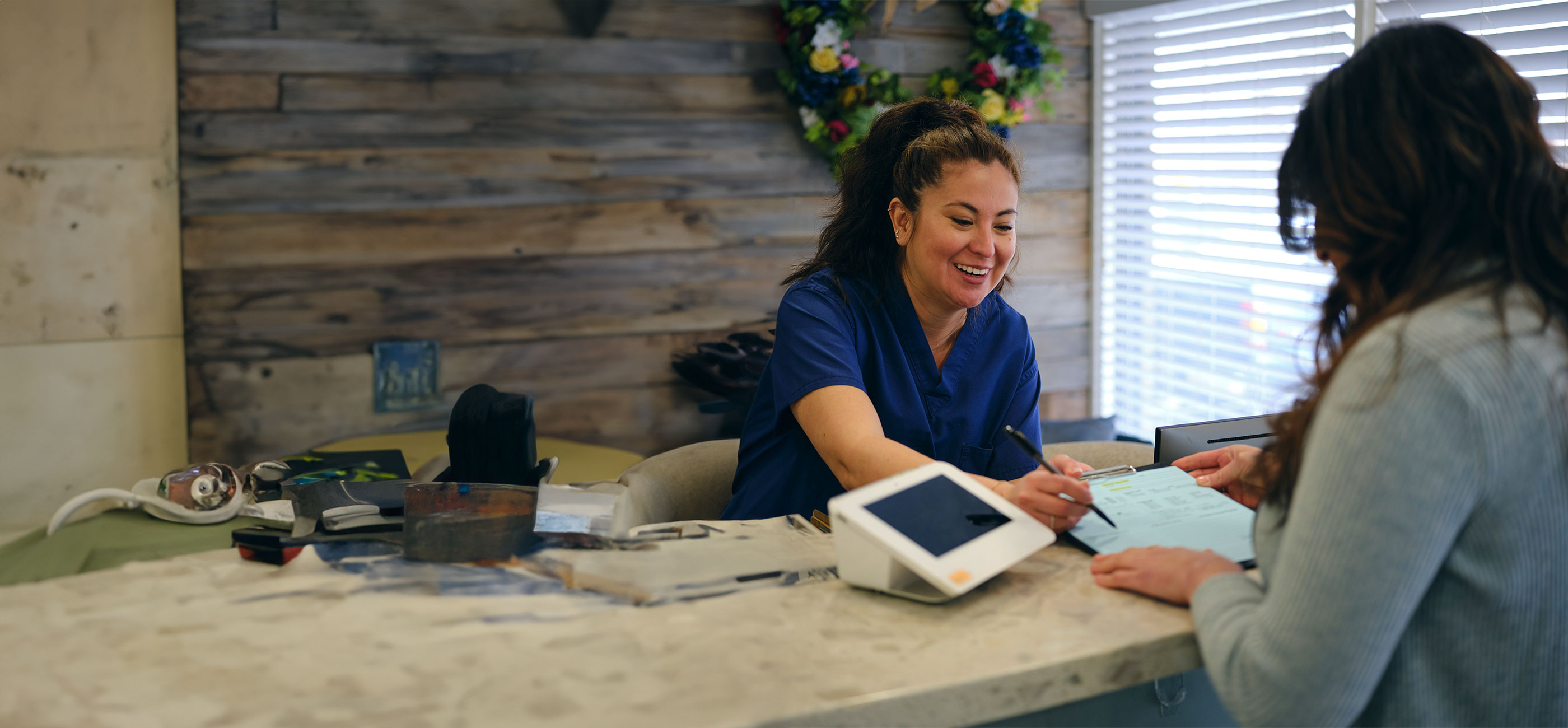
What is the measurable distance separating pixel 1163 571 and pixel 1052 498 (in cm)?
17

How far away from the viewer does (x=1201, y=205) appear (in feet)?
10.4

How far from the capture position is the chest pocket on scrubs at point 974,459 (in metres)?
1.84

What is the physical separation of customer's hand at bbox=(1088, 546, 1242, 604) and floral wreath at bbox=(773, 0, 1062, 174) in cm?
211

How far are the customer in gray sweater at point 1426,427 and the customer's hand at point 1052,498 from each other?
29cm

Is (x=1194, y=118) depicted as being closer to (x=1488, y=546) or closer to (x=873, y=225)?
(x=873, y=225)

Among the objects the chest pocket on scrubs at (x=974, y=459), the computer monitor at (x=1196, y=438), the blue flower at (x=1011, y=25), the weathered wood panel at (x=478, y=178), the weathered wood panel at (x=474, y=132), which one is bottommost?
the chest pocket on scrubs at (x=974, y=459)

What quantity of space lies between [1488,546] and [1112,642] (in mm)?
319

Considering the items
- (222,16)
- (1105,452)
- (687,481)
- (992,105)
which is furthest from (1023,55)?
(222,16)

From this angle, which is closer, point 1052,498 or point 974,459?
point 1052,498

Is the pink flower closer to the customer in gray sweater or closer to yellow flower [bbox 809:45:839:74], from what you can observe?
yellow flower [bbox 809:45:839:74]

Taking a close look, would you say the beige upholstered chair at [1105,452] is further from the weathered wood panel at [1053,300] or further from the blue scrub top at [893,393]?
the weathered wood panel at [1053,300]

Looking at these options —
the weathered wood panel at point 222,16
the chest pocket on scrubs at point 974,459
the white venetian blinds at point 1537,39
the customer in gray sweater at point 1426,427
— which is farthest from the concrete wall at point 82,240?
the white venetian blinds at point 1537,39

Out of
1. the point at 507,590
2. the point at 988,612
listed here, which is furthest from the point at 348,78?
the point at 988,612

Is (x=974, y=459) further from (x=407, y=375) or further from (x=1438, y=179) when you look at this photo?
(x=407, y=375)
